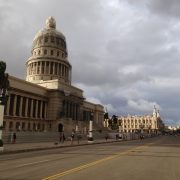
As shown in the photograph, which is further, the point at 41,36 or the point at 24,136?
the point at 41,36

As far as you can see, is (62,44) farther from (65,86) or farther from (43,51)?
(65,86)

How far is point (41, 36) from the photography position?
110000 millimetres

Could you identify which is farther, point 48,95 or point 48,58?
point 48,58

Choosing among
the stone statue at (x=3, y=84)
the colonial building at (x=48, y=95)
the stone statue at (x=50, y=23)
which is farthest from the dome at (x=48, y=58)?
the stone statue at (x=3, y=84)

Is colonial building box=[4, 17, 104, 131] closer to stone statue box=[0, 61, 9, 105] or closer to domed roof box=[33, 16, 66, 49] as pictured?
domed roof box=[33, 16, 66, 49]

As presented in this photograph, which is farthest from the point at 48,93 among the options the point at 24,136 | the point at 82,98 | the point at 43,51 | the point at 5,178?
the point at 5,178

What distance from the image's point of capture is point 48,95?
90.4 meters

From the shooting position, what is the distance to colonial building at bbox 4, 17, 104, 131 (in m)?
77.4

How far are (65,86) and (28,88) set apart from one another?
15.5 m

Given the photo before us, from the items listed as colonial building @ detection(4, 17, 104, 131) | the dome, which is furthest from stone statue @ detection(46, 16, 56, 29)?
the dome

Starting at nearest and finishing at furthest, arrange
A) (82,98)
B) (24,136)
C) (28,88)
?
1. (24,136)
2. (28,88)
3. (82,98)

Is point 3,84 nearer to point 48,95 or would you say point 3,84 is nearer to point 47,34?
point 48,95

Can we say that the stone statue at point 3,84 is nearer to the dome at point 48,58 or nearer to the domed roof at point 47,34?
the dome at point 48,58

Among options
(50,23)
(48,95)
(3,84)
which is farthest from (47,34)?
(3,84)
